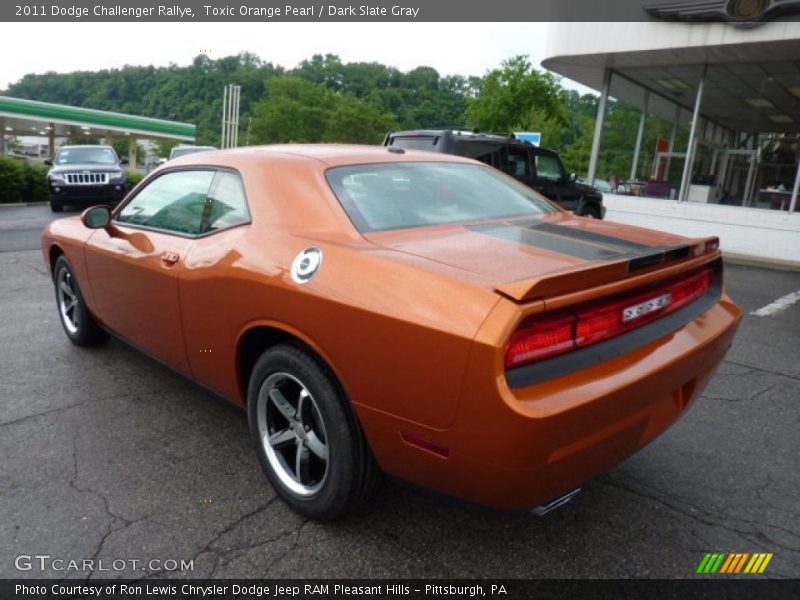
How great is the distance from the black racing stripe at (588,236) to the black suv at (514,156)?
5782 mm

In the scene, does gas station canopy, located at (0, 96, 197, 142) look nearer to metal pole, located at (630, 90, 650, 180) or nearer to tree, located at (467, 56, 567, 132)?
tree, located at (467, 56, 567, 132)

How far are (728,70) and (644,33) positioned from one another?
2.59m

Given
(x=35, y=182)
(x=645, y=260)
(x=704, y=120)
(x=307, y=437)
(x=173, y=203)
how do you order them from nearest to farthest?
(x=645, y=260) → (x=307, y=437) → (x=173, y=203) → (x=35, y=182) → (x=704, y=120)

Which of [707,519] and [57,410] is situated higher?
[707,519]

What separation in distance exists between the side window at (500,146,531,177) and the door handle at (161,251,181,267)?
23.3 feet

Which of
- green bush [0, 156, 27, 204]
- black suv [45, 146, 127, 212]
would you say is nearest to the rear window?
black suv [45, 146, 127, 212]

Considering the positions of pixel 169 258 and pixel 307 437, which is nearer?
pixel 307 437

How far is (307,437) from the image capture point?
246 cm

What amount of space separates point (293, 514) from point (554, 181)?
9.05 metres

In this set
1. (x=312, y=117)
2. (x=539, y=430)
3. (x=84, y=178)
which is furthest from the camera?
(x=312, y=117)

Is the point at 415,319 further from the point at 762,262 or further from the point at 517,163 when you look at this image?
the point at 762,262

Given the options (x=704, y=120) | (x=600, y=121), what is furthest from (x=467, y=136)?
(x=704, y=120)

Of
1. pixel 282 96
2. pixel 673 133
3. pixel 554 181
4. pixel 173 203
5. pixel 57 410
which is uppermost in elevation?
pixel 282 96

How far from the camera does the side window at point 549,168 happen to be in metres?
10.2
